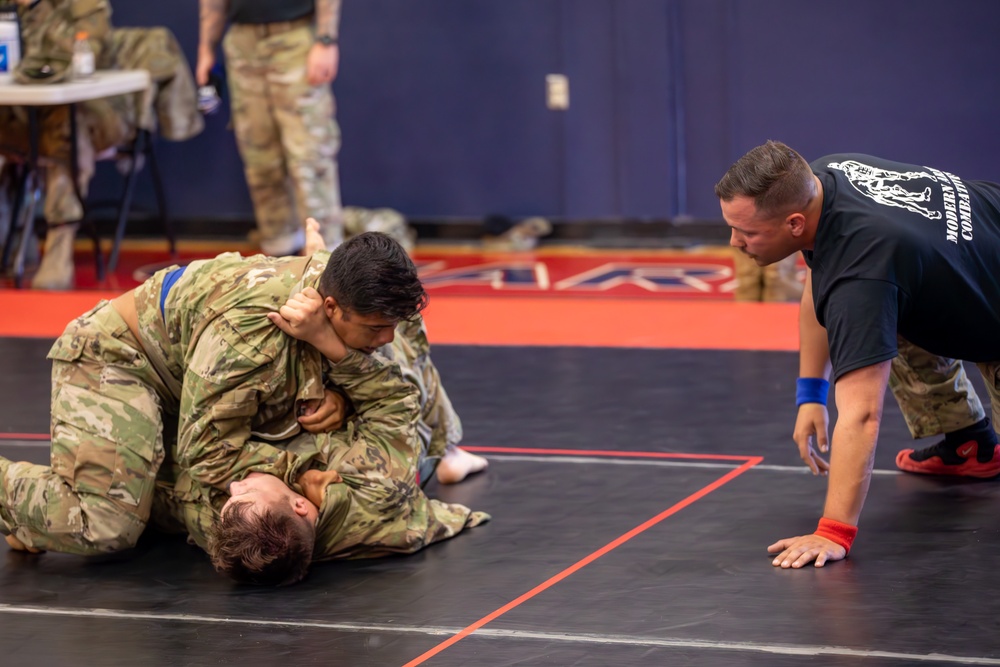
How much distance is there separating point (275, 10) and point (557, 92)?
5.66 feet

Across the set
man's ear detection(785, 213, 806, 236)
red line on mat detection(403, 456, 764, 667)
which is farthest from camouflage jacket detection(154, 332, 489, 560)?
man's ear detection(785, 213, 806, 236)

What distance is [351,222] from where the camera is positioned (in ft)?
25.1

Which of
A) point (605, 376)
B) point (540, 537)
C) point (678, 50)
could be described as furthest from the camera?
point (678, 50)

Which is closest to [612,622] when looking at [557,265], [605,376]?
[605,376]

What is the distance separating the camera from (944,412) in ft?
11.6

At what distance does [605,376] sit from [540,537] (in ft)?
4.96

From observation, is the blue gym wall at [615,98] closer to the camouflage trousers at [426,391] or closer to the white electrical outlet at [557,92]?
the white electrical outlet at [557,92]

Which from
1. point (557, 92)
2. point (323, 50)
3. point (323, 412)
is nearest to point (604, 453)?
point (323, 412)

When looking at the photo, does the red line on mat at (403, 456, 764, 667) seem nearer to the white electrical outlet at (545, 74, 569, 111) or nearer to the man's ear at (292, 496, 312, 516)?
the man's ear at (292, 496, 312, 516)

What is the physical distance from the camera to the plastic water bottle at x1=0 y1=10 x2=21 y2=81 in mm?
6609

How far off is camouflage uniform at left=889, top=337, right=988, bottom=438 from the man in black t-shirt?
28 cm

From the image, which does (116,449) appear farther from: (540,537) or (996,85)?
(996,85)

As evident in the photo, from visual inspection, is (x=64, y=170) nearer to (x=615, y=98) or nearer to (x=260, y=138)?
(x=260, y=138)

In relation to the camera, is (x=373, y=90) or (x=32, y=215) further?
(x=373, y=90)
